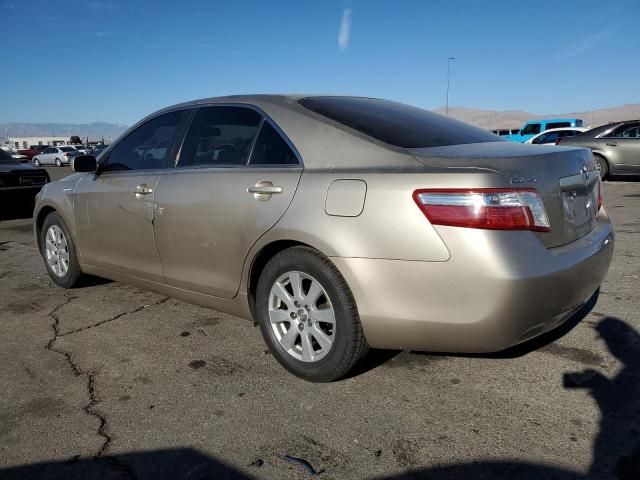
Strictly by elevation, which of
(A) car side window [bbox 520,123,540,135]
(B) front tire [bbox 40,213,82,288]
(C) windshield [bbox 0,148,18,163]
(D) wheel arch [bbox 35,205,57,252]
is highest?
(A) car side window [bbox 520,123,540,135]

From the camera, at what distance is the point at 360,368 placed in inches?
111

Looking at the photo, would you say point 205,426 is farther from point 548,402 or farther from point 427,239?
point 548,402

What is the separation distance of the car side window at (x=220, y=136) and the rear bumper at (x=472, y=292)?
1.12 metres

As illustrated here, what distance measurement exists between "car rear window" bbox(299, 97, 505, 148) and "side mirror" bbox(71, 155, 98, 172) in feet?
6.59

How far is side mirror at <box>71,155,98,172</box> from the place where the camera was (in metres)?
4.10

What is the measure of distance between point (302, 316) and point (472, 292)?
0.93m

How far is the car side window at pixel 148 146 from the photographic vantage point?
3648 millimetres

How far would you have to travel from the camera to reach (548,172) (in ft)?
7.92

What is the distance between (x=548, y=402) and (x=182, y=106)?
9.72ft

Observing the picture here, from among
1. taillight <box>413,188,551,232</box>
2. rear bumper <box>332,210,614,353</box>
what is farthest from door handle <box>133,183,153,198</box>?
taillight <box>413,188,551,232</box>

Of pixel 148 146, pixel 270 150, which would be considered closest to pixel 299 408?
pixel 270 150

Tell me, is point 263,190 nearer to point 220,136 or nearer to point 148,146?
point 220,136

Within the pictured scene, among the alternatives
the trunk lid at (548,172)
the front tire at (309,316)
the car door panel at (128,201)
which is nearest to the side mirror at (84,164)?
the car door panel at (128,201)

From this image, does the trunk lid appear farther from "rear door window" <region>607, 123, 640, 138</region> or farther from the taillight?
"rear door window" <region>607, 123, 640, 138</region>
